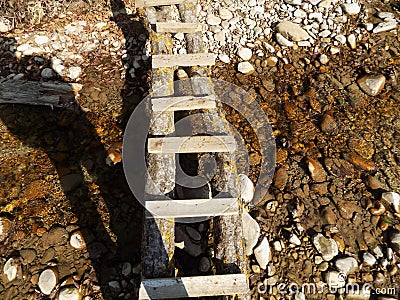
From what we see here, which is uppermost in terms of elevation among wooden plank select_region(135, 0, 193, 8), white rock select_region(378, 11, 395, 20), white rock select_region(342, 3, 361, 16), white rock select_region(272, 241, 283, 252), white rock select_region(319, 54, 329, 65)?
wooden plank select_region(135, 0, 193, 8)

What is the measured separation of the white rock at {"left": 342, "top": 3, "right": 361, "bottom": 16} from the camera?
531cm

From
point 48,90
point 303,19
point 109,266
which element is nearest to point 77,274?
point 109,266

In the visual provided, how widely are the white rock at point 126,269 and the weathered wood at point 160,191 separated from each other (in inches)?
25.9

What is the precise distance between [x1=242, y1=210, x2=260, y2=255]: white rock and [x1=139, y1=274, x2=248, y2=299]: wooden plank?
0.81 meters

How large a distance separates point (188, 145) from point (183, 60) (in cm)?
118

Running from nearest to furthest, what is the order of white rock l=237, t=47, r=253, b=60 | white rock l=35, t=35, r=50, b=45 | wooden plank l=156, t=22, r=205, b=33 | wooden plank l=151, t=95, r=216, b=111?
wooden plank l=151, t=95, r=216, b=111, wooden plank l=156, t=22, r=205, b=33, white rock l=237, t=47, r=253, b=60, white rock l=35, t=35, r=50, b=45

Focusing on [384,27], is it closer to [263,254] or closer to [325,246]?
[325,246]

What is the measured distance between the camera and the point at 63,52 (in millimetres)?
5129

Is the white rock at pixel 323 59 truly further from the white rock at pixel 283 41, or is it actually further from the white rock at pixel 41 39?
the white rock at pixel 41 39

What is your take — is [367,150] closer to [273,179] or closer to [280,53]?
[273,179]

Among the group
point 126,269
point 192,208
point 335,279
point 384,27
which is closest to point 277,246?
point 335,279

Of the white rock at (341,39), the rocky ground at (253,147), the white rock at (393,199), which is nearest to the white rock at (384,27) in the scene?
the rocky ground at (253,147)

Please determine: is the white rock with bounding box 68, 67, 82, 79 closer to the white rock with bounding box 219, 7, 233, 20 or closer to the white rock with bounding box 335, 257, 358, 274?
the white rock with bounding box 219, 7, 233, 20

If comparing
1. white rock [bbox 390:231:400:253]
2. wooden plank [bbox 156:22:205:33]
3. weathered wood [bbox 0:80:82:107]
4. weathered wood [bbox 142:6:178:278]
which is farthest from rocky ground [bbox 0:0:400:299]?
wooden plank [bbox 156:22:205:33]
